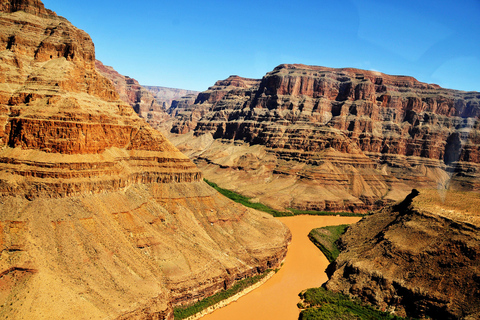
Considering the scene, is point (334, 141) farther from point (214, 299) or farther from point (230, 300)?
point (214, 299)

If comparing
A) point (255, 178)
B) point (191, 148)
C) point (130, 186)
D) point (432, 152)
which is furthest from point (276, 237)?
point (191, 148)

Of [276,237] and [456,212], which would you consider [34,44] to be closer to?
[276,237]

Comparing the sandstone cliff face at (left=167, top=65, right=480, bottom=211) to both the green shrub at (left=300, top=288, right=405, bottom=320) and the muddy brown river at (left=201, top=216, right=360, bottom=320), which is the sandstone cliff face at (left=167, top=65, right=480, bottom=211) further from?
the green shrub at (left=300, top=288, right=405, bottom=320)

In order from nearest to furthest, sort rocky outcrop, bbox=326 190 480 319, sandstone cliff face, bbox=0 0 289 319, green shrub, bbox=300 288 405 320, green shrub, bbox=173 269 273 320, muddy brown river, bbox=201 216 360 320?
sandstone cliff face, bbox=0 0 289 319, rocky outcrop, bbox=326 190 480 319, green shrub, bbox=173 269 273 320, green shrub, bbox=300 288 405 320, muddy brown river, bbox=201 216 360 320

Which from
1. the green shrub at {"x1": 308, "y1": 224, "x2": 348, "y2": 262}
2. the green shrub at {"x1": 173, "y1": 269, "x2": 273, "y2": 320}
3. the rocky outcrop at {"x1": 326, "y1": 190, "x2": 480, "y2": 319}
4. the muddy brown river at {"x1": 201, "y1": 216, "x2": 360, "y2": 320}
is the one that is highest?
the rocky outcrop at {"x1": 326, "y1": 190, "x2": 480, "y2": 319}

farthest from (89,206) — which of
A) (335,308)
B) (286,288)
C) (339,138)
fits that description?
(339,138)

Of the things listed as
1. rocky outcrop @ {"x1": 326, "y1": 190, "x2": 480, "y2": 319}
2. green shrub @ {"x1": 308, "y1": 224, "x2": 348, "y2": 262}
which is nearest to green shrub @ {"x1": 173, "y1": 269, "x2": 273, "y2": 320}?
rocky outcrop @ {"x1": 326, "y1": 190, "x2": 480, "y2": 319}

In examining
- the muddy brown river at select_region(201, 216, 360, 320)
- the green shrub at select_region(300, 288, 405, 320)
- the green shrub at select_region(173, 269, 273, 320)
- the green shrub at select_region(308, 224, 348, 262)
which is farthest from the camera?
the green shrub at select_region(308, 224, 348, 262)

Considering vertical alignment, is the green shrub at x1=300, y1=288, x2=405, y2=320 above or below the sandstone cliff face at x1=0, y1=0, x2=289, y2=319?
below
